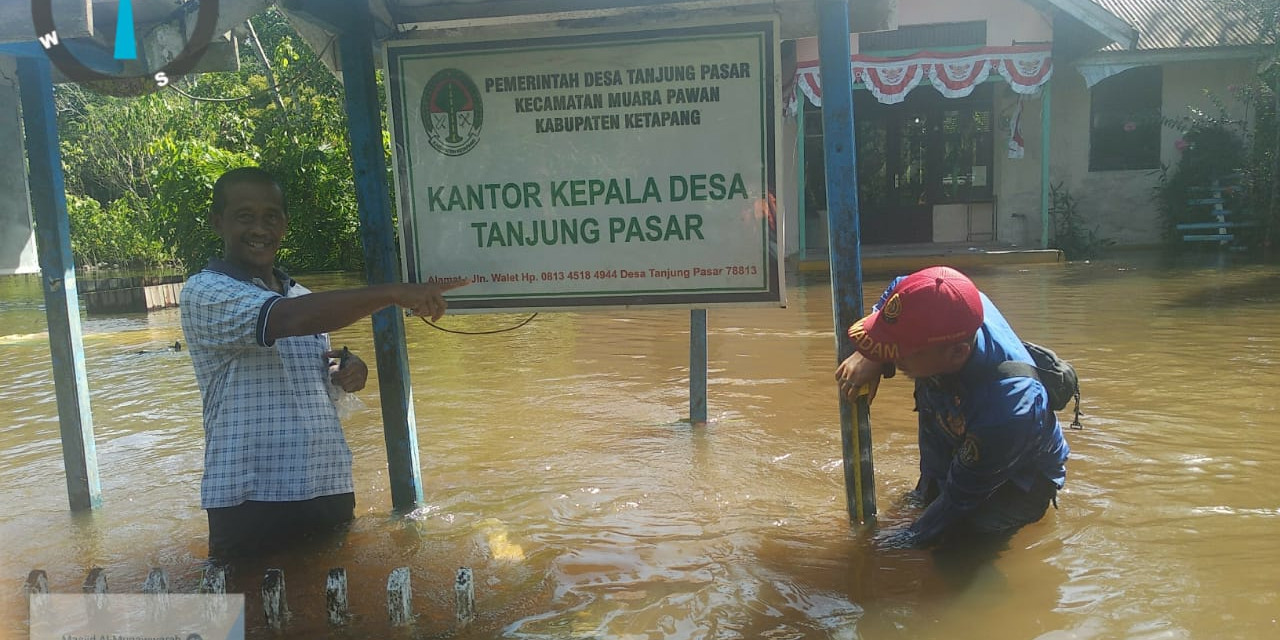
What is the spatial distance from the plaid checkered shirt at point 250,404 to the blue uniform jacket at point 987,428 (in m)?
2.02

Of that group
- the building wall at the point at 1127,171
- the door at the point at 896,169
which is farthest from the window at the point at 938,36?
the building wall at the point at 1127,171

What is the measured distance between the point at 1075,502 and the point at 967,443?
123cm

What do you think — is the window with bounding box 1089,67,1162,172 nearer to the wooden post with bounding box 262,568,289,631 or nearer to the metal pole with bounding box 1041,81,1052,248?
the metal pole with bounding box 1041,81,1052,248

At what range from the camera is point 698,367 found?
493 cm

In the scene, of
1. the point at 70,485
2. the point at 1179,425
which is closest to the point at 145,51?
the point at 70,485

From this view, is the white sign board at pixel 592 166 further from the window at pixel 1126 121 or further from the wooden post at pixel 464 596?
the window at pixel 1126 121

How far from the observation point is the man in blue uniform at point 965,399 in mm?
2719

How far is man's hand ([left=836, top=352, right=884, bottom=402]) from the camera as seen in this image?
299 centimetres

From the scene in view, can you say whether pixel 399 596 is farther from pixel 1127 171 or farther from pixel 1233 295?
pixel 1127 171

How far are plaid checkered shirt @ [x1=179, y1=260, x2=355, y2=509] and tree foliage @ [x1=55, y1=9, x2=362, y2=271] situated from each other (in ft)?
26.9

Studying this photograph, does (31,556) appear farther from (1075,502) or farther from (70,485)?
(1075,502)

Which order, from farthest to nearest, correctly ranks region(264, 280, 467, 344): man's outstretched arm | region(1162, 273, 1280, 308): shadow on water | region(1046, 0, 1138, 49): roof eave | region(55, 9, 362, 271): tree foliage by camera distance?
region(55, 9, 362, 271): tree foliage, region(1046, 0, 1138, 49): roof eave, region(1162, 273, 1280, 308): shadow on water, region(264, 280, 467, 344): man's outstretched arm

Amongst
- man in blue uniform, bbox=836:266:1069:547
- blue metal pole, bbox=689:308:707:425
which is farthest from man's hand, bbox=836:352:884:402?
blue metal pole, bbox=689:308:707:425

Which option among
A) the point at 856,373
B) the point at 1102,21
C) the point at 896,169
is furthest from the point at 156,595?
the point at 896,169
